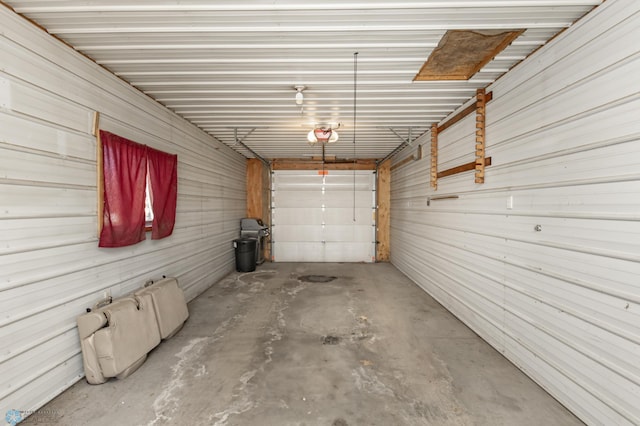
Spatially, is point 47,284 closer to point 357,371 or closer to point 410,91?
point 357,371

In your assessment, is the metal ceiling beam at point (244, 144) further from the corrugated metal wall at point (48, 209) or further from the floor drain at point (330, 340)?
the floor drain at point (330, 340)

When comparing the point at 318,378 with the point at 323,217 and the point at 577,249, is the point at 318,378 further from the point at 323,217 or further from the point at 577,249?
the point at 323,217

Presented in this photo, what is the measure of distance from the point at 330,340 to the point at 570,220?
8.38 feet

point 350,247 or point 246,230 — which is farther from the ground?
point 246,230

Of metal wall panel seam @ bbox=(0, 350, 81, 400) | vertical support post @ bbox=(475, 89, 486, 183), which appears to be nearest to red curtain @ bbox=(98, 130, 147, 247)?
metal wall panel seam @ bbox=(0, 350, 81, 400)

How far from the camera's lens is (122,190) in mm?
2877

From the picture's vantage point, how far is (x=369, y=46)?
2420 millimetres

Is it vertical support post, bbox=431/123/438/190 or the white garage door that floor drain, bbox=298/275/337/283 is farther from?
vertical support post, bbox=431/123/438/190

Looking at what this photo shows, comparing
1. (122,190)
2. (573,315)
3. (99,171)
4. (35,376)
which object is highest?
(99,171)

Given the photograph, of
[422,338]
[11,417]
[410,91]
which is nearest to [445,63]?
[410,91]

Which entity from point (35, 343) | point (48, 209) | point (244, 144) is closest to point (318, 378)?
point (35, 343)

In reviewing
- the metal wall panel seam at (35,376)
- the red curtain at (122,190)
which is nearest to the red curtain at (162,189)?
the red curtain at (122,190)

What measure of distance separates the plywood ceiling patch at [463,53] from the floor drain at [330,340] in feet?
10.3

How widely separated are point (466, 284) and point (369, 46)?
10.2 ft
